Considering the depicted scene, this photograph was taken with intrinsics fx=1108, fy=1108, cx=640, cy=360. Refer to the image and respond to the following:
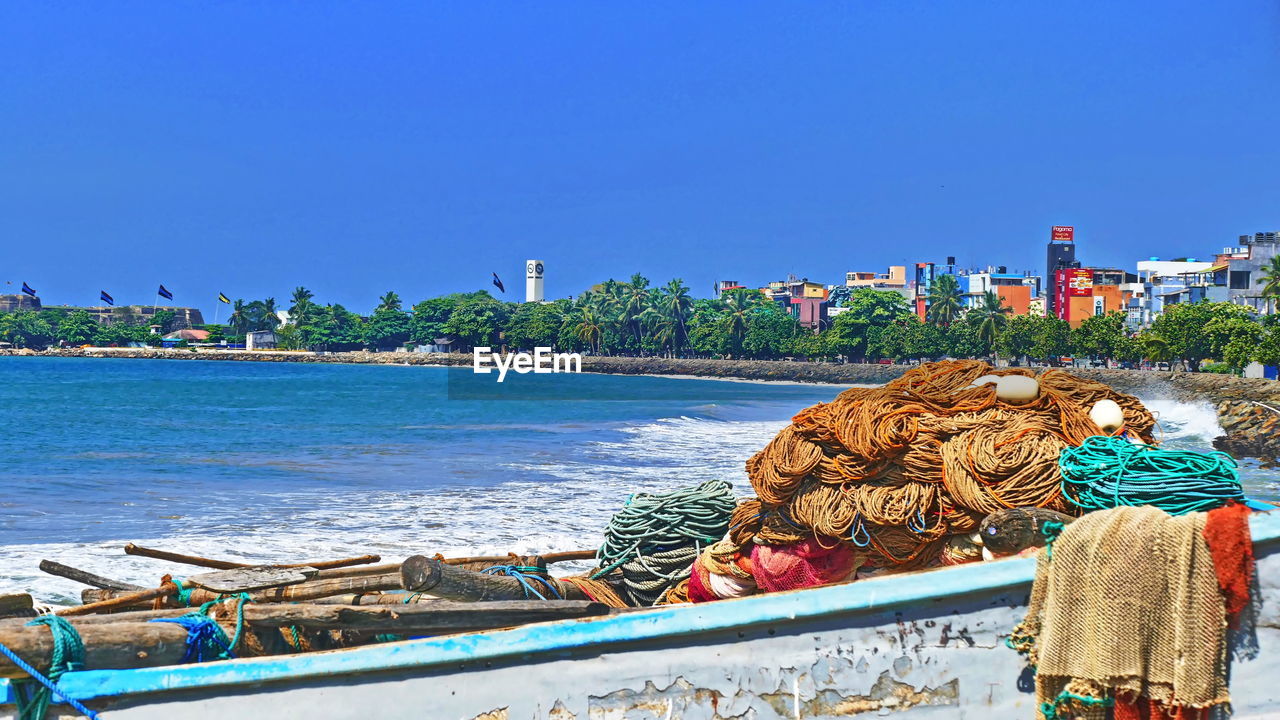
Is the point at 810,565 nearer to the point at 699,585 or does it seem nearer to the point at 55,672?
the point at 699,585

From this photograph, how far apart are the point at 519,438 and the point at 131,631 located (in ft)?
99.0

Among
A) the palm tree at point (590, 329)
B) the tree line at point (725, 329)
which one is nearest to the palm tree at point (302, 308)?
the tree line at point (725, 329)

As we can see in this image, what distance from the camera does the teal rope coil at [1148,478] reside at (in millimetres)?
3969

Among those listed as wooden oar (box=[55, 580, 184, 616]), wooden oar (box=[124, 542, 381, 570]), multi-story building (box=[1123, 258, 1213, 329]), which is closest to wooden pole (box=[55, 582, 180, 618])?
wooden oar (box=[55, 580, 184, 616])

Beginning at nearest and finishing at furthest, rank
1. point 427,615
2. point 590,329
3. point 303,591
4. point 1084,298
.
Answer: point 427,615 < point 303,591 < point 1084,298 < point 590,329

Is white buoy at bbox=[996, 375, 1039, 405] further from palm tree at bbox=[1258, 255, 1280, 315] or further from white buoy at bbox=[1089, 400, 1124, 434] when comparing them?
palm tree at bbox=[1258, 255, 1280, 315]

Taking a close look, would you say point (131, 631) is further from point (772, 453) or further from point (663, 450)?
point (663, 450)

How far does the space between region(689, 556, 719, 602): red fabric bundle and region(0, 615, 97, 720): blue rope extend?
2.78 metres

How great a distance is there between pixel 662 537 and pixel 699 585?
1.89 feet

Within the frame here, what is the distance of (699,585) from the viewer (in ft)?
18.4

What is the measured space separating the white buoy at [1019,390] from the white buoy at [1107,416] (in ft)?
1.37

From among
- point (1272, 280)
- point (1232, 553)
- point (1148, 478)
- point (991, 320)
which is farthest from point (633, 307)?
point (1232, 553)

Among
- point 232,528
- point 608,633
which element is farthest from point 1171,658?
point 232,528

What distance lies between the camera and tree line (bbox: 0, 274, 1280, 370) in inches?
2813
